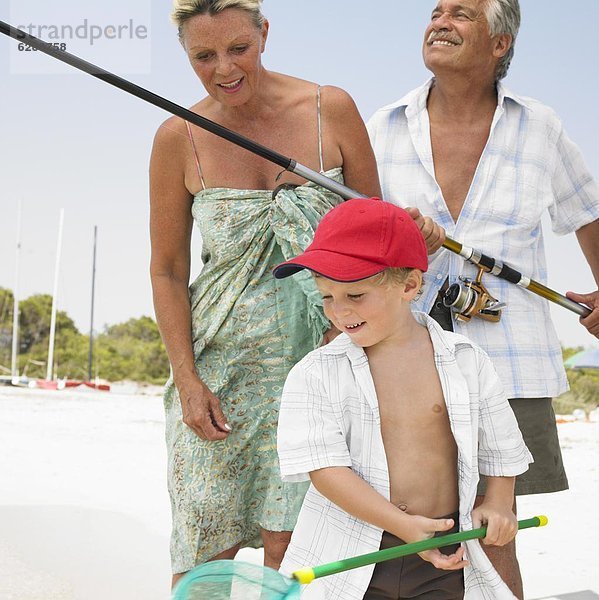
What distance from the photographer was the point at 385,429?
2123mm

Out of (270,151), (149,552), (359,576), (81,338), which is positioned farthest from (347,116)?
(81,338)

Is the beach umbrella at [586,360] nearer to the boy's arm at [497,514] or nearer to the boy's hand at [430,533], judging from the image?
the boy's arm at [497,514]

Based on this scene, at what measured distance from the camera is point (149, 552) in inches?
205

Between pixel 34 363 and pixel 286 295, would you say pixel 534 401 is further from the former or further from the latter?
pixel 34 363

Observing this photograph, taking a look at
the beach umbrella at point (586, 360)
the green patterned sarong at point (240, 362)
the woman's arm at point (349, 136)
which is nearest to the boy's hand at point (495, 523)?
the green patterned sarong at point (240, 362)

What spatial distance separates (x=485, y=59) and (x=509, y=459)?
1250mm

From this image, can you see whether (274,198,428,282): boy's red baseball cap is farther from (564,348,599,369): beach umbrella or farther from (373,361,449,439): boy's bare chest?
(564,348,599,369): beach umbrella

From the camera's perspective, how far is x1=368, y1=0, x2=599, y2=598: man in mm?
2812

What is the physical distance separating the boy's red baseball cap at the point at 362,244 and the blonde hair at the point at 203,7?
0.60 meters

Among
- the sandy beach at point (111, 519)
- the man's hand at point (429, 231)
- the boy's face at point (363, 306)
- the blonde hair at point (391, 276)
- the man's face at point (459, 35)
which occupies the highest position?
the man's face at point (459, 35)

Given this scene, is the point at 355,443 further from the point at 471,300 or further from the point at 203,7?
the point at 203,7

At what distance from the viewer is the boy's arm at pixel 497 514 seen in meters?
2.05

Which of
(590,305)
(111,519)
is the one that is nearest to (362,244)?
(590,305)

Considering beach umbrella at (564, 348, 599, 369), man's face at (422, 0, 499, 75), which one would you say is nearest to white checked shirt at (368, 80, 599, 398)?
man's face at (422, 0, 499, 75)
